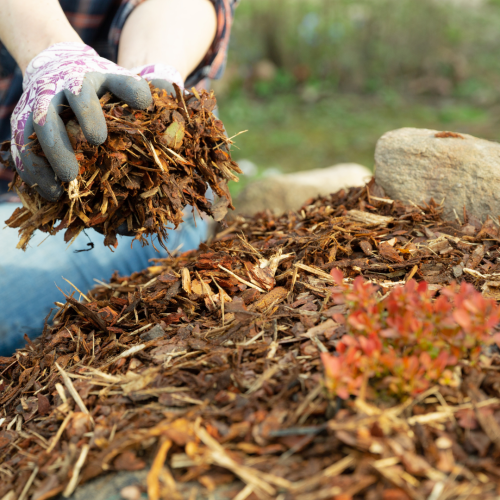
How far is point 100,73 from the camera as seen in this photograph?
1.67 m

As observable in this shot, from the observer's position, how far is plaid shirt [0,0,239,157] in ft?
9.11

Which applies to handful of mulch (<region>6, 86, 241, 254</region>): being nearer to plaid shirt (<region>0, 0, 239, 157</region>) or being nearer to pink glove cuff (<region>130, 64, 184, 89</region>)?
pink glove cuff (<region>130, 64, 184, 89</region>)

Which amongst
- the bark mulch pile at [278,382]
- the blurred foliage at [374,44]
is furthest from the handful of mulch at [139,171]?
the blurred foliage at [374,44]

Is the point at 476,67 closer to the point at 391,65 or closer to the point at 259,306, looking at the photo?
the point at 391,65

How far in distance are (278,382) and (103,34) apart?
9.60 ft

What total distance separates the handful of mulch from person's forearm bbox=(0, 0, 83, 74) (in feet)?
2.20

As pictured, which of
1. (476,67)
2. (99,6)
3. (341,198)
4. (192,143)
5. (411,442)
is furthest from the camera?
(476,67)

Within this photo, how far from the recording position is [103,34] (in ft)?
10.3

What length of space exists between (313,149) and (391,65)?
3.30 meters

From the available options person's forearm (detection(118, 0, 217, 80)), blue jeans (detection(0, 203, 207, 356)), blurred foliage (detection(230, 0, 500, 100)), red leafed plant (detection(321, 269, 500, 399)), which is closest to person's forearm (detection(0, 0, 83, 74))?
person's forearm (detection(118, 0, 217, 80))

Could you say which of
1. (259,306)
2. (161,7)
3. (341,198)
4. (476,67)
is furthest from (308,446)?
(476,67)

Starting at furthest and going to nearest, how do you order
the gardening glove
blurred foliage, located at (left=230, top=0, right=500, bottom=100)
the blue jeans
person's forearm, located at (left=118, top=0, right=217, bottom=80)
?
blurred foliage, located at (left=230, top=0, right=500, bottom=100) → the blue jeans → person's forearm, located at (left=118, top=0, right=217, bottom=80) → the gardening glove

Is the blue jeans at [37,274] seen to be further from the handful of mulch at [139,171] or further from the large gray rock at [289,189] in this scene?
the large gray rock at [289,189]

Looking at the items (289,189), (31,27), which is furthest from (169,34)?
(289,189)
